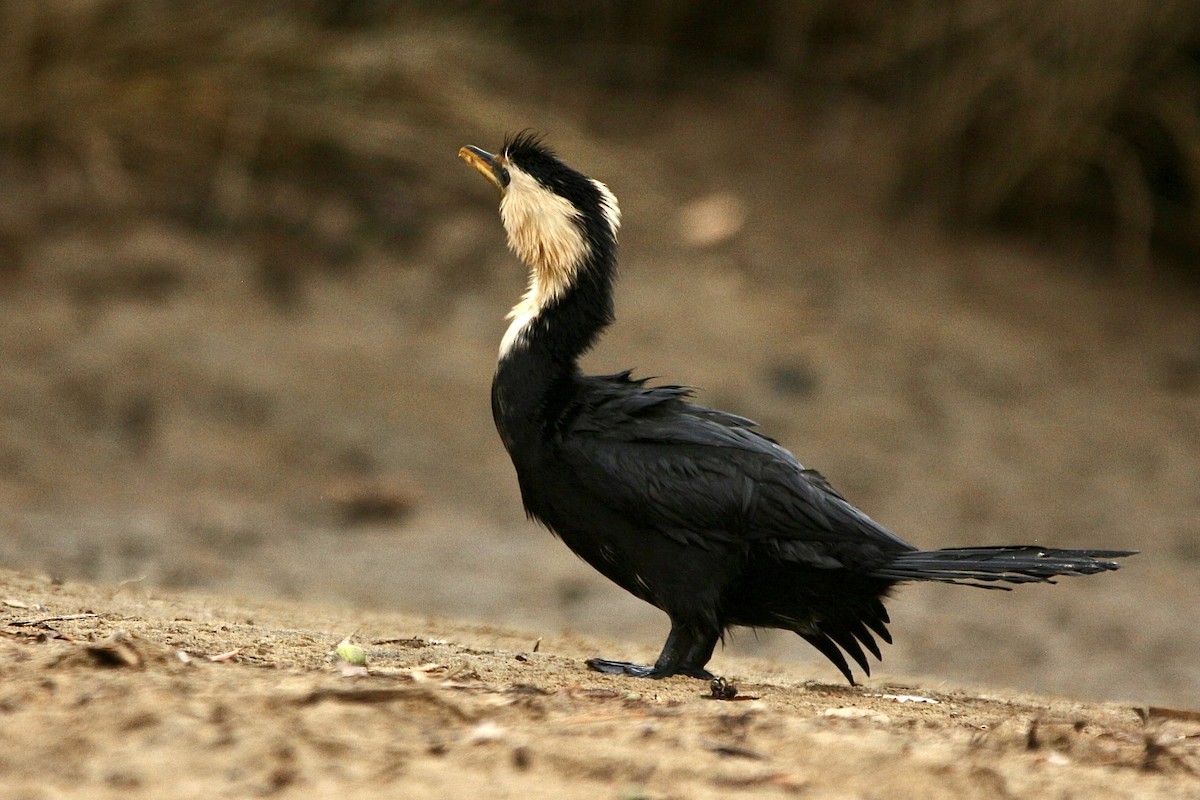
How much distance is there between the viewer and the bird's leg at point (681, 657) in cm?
459

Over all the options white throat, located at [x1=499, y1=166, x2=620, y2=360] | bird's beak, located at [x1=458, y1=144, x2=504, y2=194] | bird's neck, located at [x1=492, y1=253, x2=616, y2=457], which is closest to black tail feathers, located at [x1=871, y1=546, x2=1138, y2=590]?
bird's neck, located at [x1=492, y1=253, x2=616, y2=457]

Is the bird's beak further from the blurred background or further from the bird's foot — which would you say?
the blurred background

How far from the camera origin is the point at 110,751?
2896 mm

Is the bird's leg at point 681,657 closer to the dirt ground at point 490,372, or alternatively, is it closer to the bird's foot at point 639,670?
the bird's foot at point 639,670

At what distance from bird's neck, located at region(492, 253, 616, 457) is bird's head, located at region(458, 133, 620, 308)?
2 cm

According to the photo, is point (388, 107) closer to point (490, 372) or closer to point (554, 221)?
point (490, 372)

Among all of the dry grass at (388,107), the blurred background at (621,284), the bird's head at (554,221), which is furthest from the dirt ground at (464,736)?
the dry grass at (388,107)


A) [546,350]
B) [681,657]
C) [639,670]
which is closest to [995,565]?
[681,657]

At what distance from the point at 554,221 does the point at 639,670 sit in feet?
5.08

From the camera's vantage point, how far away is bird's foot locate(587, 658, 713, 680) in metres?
4.54

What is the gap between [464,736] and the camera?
3.14 m

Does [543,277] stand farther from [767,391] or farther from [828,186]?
[828,186]

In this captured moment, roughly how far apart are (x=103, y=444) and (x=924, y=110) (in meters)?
6.28

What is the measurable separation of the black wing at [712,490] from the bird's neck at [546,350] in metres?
0.15
